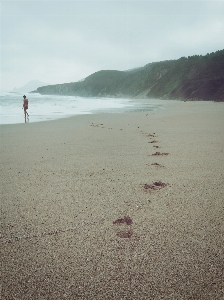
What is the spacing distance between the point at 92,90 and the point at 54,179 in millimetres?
99099

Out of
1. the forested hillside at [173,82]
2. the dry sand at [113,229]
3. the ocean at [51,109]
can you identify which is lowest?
the dry sand at [113,229]

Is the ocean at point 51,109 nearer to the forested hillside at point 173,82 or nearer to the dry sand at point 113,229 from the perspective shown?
the dry sand at point 113,229

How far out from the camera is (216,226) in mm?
1735

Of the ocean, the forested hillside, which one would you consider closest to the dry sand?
the ocean

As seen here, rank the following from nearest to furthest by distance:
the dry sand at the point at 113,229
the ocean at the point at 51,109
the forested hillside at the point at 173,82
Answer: the dry sand at the point at 113,229
the ocean at the point at 51,109
the forested hillside at the point at 173,82

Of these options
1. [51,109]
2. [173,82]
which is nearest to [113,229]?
[51,109]

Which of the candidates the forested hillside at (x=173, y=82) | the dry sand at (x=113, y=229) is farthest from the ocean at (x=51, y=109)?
the forested hillside at (x=173, y=82)

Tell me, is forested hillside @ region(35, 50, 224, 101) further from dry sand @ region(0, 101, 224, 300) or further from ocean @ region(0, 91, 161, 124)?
dry sand @ region(0, 101, 224, 300)

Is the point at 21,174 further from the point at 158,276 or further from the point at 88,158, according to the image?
the point at 158,276

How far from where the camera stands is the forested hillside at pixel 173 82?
114ft

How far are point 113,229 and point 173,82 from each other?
192ft

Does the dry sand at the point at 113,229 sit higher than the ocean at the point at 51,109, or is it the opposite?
the ocean at the point at 51,109

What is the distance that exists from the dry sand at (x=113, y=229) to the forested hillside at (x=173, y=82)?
28525 mm

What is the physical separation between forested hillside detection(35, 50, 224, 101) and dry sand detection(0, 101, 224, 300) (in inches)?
1123
